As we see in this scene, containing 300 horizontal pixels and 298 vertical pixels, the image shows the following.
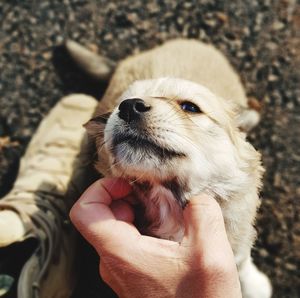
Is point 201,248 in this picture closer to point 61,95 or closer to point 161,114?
point 161,114

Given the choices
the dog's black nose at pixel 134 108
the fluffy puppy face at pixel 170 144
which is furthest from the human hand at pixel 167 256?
the dog's black nose at pixel 134 108

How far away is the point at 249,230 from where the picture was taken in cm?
247

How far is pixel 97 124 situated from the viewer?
2404 millimetres

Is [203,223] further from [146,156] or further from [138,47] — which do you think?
[138,47]

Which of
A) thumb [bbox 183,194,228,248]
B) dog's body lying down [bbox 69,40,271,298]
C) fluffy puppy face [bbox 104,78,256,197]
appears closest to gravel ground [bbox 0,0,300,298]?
dog's body lying down [bbox 69,40,271,298]

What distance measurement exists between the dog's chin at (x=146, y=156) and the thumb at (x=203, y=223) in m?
0.21

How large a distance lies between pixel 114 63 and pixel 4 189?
56.3 inches

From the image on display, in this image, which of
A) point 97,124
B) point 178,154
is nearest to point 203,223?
point 178,154

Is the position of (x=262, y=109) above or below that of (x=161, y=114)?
below

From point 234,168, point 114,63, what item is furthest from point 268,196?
point 114,63

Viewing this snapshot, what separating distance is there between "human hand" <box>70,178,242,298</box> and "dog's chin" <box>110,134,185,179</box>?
0.22 m

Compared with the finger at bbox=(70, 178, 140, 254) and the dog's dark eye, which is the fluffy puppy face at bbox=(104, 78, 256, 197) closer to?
the dog's dark eye

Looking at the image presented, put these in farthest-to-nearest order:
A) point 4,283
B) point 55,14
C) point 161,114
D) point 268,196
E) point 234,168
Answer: point 55,14 → point 268,196 → point 4,283 → point 234,168 → point 161,114

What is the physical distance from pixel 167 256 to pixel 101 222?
32 centimetres
